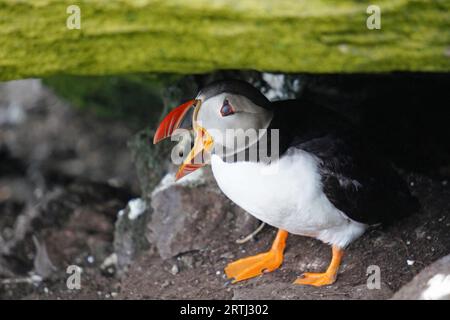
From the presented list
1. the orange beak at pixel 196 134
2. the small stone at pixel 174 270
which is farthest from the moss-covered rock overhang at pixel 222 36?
the small stone at pixel 174 270

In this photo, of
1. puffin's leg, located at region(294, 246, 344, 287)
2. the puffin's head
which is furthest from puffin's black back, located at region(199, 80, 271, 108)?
puffin's leg, located at region(294, 246, 344, 287)

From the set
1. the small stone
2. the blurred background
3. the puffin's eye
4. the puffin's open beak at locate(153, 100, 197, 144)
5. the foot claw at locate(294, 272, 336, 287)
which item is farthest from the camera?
the small stone

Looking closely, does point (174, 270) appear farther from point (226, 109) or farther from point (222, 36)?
point (222, 36)

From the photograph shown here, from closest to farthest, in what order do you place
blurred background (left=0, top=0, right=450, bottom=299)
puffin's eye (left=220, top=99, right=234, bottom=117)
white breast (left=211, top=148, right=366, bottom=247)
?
blurred background (left=0, top=0, right=450, bottom=299) < puffin's eye (left=220, top=99, right=234, bottom=117) < white breast (left=211, top=148, right=366, bottom=247)

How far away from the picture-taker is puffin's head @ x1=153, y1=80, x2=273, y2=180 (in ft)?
12.9

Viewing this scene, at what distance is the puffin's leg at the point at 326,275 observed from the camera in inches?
170

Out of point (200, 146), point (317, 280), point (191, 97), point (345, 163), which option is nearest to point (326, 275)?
point (317, 280)

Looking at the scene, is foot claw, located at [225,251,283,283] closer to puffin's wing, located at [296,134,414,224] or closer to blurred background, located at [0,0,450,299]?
blurred background, located at [0,0,450,299]

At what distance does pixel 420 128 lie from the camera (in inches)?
202

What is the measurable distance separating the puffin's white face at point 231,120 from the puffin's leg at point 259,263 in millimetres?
869

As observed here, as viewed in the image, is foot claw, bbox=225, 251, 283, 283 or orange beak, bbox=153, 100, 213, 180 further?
foot claw, bbox=225, 251, 283, 283

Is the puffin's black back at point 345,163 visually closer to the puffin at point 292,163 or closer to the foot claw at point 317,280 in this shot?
the puffin at point 292,163

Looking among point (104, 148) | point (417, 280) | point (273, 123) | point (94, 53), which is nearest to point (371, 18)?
point (273, 123)
